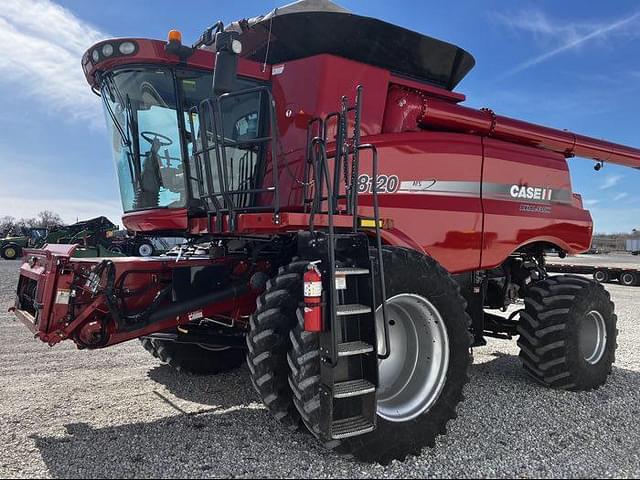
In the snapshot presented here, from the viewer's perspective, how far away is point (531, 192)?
557 cm

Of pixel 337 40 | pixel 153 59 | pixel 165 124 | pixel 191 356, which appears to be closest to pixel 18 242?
pixel 191 356

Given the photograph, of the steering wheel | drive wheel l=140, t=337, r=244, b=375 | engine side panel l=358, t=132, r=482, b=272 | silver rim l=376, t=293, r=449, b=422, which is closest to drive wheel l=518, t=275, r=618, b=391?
engine side panel l=358, t=132, r=482, b=272

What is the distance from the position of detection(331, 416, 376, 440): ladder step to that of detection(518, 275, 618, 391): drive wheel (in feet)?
8.65

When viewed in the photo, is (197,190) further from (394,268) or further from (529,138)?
(529,138)

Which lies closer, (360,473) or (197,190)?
(360,473)

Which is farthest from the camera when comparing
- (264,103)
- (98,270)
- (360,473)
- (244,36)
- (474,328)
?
(474,328)

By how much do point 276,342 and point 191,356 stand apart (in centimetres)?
240

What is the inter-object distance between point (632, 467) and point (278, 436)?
237cm

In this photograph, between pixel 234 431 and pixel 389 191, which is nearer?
pixel 234 431

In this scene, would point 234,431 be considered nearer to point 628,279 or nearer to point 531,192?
point 531,192

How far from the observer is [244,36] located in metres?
4.91

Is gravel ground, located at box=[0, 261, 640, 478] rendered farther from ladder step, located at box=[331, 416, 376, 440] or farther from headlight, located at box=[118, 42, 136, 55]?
headlight, located at box=[118, 42, 136, 55]

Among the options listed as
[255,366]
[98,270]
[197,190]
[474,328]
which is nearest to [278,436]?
[255,366]

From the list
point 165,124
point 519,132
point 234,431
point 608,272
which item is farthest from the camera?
point 608,272
